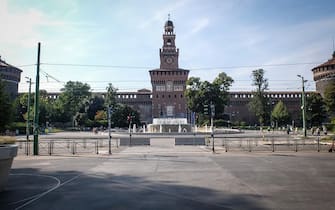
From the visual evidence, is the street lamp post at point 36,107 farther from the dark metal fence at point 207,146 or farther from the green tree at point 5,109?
the green tree at point 5,109

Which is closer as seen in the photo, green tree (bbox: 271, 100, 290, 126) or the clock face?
green tree (bbox: 271, 100, 290, 126)

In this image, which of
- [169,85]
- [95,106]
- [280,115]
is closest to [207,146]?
[280,115]

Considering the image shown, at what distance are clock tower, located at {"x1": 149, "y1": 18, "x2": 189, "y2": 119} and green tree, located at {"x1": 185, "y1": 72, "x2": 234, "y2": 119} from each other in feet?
56.9

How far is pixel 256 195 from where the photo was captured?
318 inches

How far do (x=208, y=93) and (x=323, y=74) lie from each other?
4138 cm

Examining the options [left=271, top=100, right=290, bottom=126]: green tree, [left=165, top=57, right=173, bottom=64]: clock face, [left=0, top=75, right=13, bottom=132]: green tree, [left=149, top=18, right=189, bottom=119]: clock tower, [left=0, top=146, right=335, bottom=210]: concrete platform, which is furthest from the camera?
[left=165, top=57, right=173, bottom=64]: clock face

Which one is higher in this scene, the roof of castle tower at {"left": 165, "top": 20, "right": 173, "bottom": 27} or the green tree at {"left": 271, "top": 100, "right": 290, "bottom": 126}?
the roof of castle tower at {"left": 165, "top": 20, "right": 173, "bottom": 27}

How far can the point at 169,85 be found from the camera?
4035 inches

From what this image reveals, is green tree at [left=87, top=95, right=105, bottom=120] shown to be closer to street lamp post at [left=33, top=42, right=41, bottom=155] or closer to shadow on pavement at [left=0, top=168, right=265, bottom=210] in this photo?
street lamp post at [left=33, top=42, right=41, bottom=155]

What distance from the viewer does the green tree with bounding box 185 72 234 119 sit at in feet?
266

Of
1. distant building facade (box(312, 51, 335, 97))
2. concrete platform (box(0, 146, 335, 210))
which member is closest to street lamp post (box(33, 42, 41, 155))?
concrete platform (box(0, 146, 335, 210))

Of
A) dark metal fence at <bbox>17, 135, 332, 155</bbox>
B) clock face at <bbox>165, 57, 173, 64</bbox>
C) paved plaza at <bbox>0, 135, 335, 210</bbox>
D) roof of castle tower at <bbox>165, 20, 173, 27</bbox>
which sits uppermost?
roof of castle tower at <bbox>165, 20, 173, 27</bbox>

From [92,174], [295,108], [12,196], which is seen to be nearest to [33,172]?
[92,174]

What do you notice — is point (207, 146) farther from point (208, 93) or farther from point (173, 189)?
point (208, 93)
